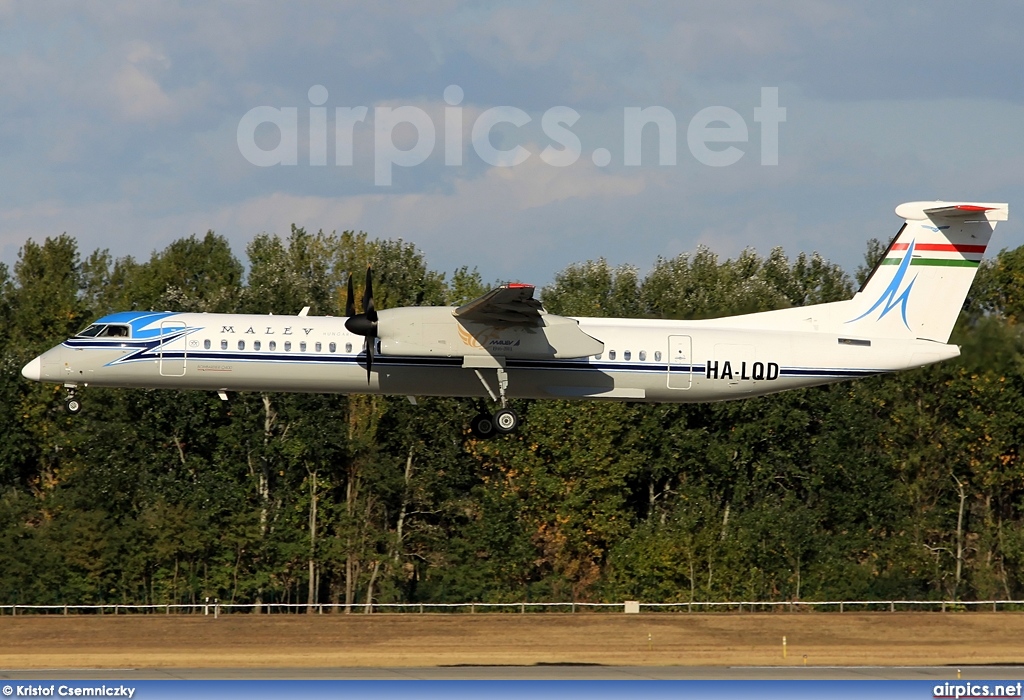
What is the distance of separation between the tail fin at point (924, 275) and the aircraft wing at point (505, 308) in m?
7.63

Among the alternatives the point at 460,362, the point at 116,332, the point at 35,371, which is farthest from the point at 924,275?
the point at 35,371

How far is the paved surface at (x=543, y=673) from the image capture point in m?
22.9

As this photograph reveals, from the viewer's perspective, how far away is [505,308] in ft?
84.1

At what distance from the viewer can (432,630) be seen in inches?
1224

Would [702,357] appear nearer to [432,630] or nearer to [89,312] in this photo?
[432,630]

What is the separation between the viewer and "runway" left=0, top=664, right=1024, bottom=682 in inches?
902

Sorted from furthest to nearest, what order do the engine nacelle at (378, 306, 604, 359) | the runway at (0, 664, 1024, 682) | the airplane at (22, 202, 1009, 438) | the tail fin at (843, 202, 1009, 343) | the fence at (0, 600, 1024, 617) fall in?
1. the fence at (0, 600, 1024, 617)
2. the tail fin at (843, 202, 1009, 343)
3. the airplane at (22, 202, 1009, 438)
4. the engine nacelle at (378, 306, 604, 359)
5. the runway at (0, 664, 1024, 682)

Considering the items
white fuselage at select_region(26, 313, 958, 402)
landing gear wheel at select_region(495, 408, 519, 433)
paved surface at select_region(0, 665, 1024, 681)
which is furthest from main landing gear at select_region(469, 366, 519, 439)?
paved surface at select_region(0, 665, 1024, 681)

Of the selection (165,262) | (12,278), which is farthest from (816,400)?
(12,278)

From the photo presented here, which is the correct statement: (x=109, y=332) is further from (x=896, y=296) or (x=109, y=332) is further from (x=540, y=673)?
(x=896, y=296)

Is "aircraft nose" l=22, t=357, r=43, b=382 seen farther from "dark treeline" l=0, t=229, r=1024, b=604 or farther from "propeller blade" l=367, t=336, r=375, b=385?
"dark treeline" l=0, t=229, r=1024, b=604

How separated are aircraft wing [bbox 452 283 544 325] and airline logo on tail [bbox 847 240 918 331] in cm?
773

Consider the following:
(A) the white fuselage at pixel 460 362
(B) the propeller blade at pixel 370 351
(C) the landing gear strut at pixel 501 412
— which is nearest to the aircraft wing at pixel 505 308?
(A) the white fuselage at pixel 460 362

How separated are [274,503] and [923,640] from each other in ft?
82.8
